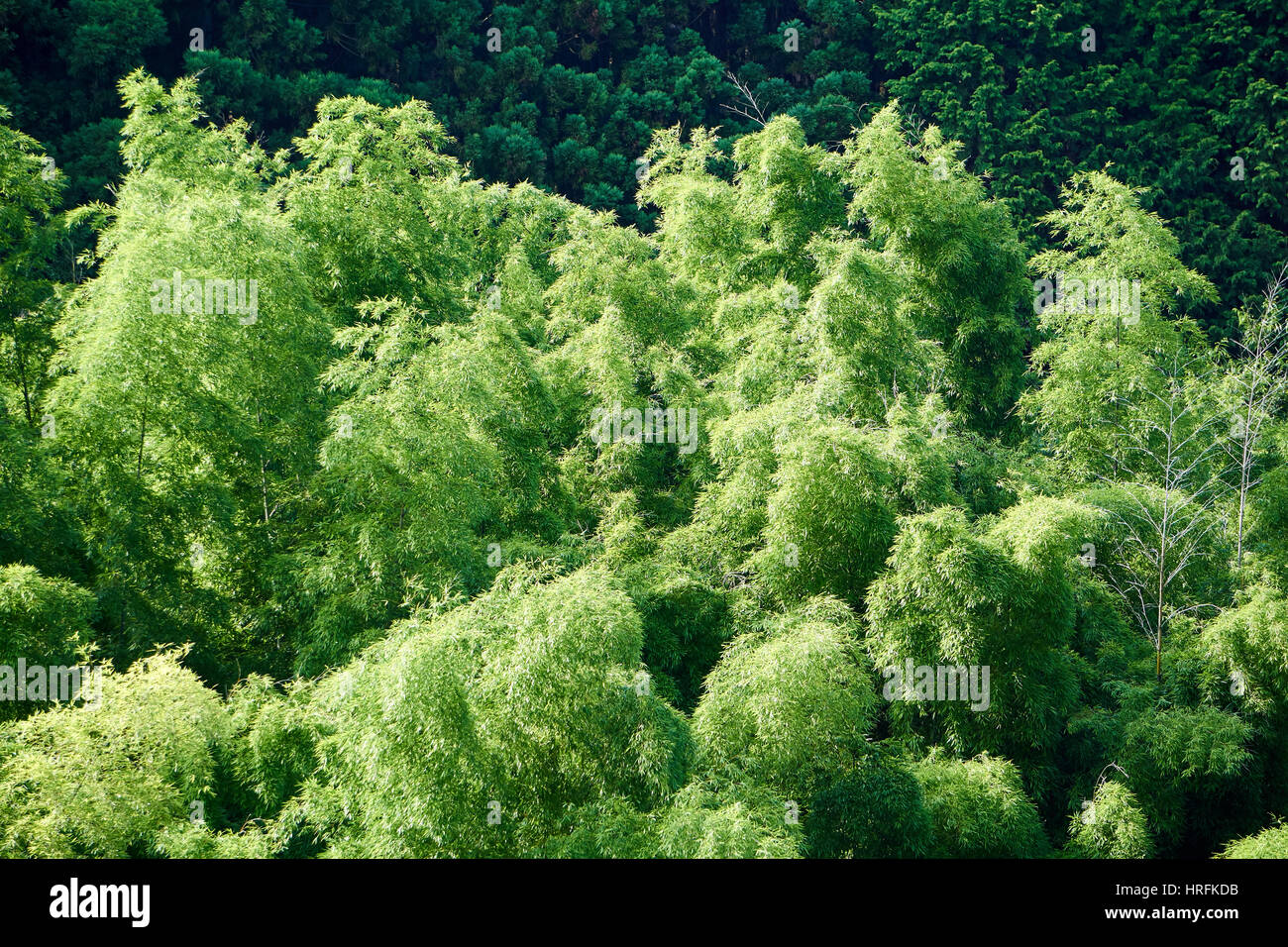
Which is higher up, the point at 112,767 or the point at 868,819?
the point at 112,767

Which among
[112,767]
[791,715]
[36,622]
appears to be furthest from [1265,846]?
[36,622]

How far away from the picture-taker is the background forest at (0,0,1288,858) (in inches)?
351

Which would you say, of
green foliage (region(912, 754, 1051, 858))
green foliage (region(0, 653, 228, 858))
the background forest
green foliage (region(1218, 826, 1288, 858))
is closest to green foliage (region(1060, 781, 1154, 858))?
the background forest

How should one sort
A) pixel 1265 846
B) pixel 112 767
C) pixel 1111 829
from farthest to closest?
1. pixel 1111 829
2. pixel 1265 846
3. pixel 112 767

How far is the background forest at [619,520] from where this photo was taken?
351 inches

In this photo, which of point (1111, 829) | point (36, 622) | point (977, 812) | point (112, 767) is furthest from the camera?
point (1111, 829)

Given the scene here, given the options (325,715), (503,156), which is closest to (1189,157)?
(503,156)

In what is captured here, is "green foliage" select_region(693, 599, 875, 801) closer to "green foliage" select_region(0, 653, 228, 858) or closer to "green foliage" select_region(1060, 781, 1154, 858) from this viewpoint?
"green foliage" select_region(1060, 781, 1154, 858)

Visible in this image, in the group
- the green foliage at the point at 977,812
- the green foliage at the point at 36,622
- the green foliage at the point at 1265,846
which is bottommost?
the green foliage at the point at 1265,846

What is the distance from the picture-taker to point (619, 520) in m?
13.8

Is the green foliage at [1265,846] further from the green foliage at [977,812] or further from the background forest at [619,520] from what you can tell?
the green foliage at [977,812]

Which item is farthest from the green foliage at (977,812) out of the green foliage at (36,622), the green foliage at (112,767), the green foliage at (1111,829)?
the green foliage at (36,622)

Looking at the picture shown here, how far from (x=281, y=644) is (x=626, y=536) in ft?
12.7

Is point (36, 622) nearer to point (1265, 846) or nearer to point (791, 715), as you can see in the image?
point (791, 715)
